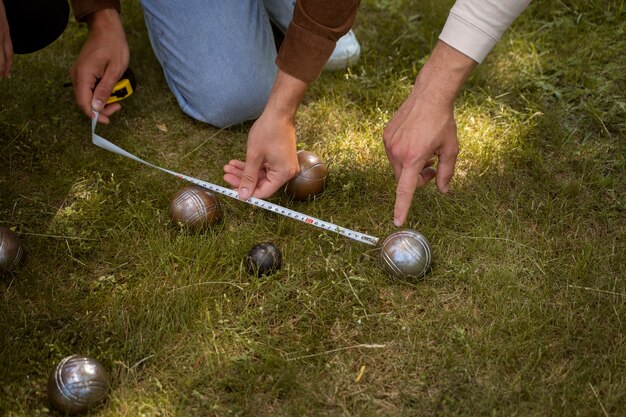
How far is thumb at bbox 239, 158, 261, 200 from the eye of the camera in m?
3.53

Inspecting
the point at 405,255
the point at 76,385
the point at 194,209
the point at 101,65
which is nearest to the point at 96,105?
the point at 101,65

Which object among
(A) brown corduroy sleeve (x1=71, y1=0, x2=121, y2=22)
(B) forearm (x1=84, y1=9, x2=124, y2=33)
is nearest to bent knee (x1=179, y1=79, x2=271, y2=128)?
(B) forearm (x1=84, y1=9, x2=124, y2=33)

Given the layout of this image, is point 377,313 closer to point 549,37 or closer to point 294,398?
point 294,398

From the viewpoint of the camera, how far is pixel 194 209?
3.70 metres

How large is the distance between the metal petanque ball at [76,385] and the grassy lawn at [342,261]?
8 centimetres

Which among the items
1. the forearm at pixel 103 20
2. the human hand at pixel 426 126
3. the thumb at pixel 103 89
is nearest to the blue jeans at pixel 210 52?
the forearm at pixel 103 20

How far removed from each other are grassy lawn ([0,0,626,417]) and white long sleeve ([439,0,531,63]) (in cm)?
110

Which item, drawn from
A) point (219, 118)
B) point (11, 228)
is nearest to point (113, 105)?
point (219, 118)

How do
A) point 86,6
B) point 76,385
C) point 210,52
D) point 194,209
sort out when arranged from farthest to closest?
point 210,52 < point 86,6 < point 194,209 < point 76,385

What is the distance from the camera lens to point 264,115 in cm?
350

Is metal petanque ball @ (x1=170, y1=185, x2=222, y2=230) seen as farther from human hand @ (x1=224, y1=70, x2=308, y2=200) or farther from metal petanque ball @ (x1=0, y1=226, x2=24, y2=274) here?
metal petanque ball @ (x1=0, y1=226, x2=24, y2=274)

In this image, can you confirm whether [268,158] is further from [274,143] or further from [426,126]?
[426,126]

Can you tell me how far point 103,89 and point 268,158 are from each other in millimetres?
1445

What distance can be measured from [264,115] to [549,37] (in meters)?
2.68
